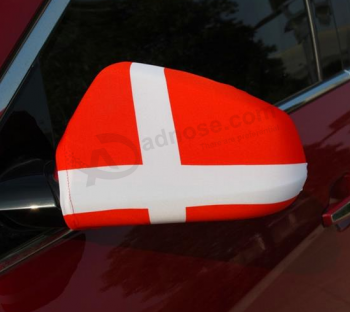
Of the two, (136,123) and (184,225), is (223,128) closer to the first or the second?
(136,123)

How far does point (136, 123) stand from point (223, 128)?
0.45 feet

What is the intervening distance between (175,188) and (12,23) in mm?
476

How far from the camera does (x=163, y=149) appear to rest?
83 cm

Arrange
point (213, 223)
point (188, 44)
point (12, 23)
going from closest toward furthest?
point (12, 23) → point (213, 223) → point (188, 44)

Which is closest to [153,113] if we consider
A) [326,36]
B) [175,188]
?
[175,188]

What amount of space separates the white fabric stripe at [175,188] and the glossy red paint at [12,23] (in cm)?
33

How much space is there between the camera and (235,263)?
1318mm

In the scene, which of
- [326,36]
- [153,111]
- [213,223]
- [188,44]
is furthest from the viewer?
[326,36]

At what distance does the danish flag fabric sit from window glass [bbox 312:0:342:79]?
0.93 m

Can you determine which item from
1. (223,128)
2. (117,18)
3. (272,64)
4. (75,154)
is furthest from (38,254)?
(272,64)

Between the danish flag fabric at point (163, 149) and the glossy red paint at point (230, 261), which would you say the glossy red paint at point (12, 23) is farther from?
the glossy red paint at point (230, 261)

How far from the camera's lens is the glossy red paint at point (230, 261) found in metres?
1.10

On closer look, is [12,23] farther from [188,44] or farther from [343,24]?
[343,24]

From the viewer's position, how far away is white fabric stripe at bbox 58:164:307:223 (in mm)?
834
